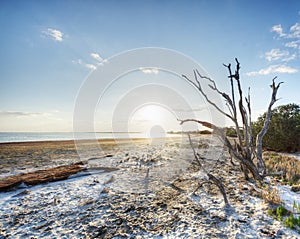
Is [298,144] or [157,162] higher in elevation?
[298,144]

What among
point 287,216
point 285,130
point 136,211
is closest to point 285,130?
point 285,130

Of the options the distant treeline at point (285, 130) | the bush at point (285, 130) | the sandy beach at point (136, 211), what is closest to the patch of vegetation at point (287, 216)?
the sandy beach at point (136, 211)

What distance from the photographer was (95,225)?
3752 millimetres

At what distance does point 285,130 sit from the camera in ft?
45.3

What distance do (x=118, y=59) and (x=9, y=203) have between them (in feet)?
29.2

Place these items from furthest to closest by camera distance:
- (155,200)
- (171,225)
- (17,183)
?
(17,183), (155,200), (171,225)

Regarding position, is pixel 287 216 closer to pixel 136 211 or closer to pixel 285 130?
pixel 136 211

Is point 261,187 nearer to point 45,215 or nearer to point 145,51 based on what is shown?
point 45,215

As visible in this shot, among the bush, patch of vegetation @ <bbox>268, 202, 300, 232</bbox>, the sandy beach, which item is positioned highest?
the bush

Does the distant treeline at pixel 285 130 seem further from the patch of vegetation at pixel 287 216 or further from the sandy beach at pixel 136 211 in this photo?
the patch of vegetation at pixel 287 216

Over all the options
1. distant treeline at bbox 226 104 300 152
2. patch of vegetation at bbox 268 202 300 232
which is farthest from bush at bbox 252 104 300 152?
patch of vegetation at bbox 268 202 300 232

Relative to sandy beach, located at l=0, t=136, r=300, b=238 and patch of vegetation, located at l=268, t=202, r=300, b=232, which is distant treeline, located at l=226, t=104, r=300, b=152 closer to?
sandy beach, located at l=0, t=136, r=300, b=238

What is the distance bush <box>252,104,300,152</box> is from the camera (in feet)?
44.9

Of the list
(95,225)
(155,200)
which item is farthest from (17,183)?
(155,200)
